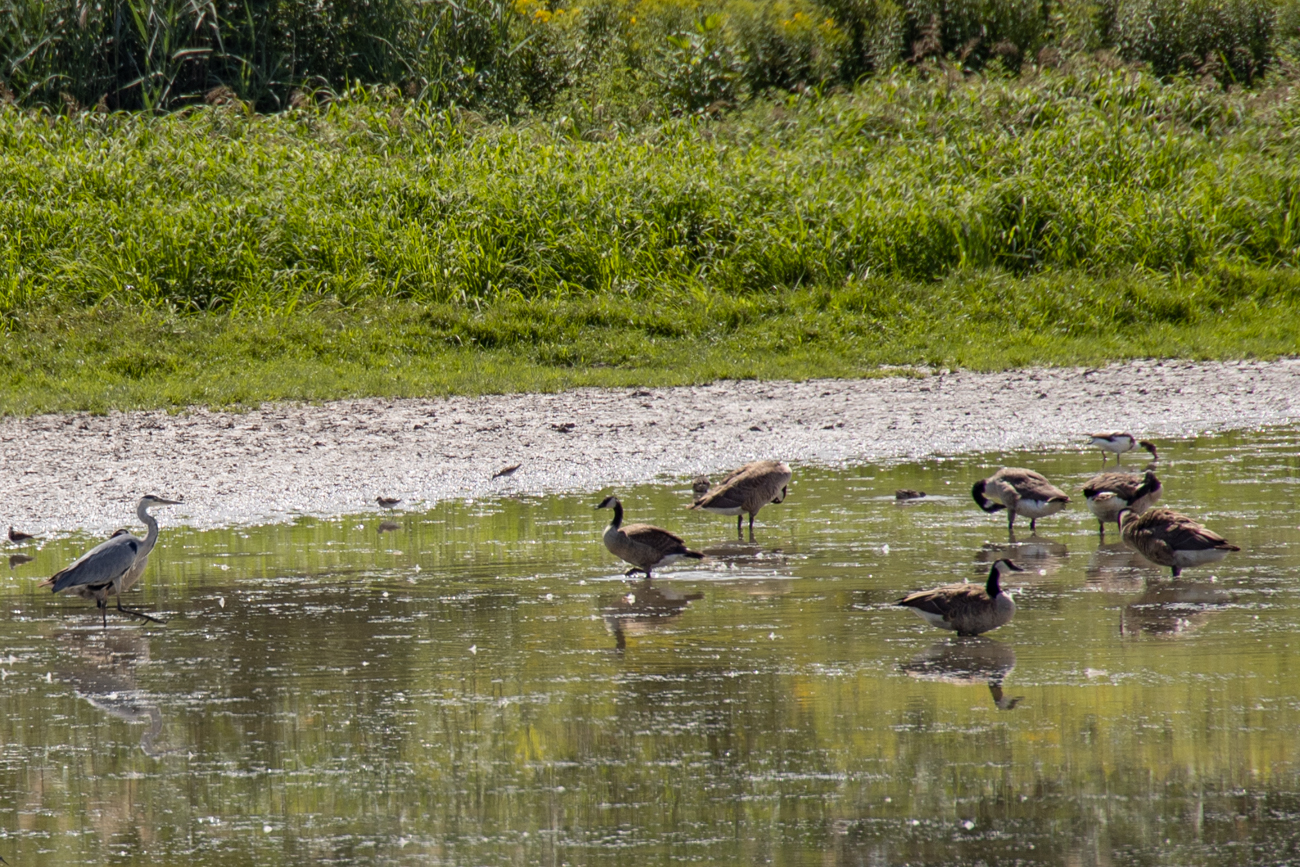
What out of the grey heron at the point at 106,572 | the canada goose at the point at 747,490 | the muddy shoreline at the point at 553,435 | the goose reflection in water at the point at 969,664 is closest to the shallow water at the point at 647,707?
the goose reflection in water at the point at 969,664

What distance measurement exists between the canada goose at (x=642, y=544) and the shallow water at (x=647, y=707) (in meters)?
0.17

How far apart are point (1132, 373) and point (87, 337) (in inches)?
443

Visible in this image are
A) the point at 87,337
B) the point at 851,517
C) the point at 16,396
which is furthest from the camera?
the point at 87,337

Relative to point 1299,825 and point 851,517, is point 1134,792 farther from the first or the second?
point 851,517

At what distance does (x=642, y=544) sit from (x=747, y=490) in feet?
4.85

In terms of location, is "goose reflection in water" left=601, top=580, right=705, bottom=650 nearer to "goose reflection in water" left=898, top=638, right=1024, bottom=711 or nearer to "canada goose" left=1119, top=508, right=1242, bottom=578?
"goose reflection in water" left=898, top=638, right=1024, bottom=711

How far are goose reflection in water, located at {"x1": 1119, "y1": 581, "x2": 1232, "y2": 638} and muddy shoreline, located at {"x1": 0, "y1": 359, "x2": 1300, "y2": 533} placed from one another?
14.7ft

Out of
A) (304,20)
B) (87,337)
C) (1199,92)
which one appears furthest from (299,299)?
(1199,92)

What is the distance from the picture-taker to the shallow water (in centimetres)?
448

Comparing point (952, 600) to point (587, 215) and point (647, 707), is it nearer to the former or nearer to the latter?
point (647, 707)

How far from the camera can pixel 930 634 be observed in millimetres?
7055

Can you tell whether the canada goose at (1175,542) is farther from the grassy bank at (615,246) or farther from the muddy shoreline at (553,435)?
the grassy bank at (615,246)

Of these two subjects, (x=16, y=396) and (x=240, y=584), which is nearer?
(x=240, y=584)

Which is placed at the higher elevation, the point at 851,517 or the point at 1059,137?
the point at 1059,137
